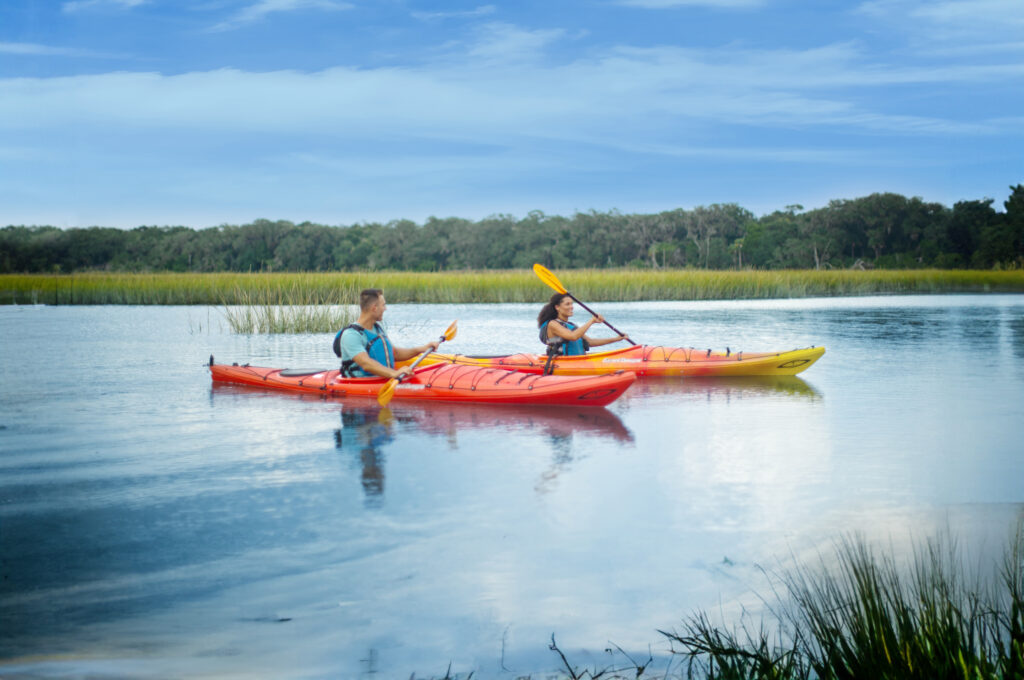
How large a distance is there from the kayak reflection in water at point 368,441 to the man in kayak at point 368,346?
0.96ft

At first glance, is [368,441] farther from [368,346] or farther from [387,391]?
[368,346]

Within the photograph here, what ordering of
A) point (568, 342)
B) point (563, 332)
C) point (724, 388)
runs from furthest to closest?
point (724, 388)
point (568, 342)
point (563, 332)

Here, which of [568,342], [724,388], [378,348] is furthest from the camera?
[724,388]

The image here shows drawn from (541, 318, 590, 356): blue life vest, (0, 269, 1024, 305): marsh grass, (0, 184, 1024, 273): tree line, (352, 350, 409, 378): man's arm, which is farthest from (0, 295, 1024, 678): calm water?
(0, 184, 1024, 273): tree line

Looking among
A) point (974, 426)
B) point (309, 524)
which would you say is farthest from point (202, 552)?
point (974, 426)

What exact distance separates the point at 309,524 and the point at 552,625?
1.38m

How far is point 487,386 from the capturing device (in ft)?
21.3

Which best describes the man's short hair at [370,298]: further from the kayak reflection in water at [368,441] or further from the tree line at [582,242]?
the tree line at [582,242]

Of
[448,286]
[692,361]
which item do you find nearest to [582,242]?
[448,286]

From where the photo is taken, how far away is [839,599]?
216 cm

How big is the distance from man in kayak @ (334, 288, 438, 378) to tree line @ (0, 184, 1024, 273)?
88.3 feet

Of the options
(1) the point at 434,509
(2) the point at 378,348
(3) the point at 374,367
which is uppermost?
(2) the point at 378,348

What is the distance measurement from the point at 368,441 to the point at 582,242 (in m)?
35.9

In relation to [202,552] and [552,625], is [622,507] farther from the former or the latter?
[202,552]
